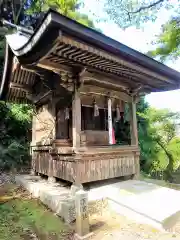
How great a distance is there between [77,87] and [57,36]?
201 cm

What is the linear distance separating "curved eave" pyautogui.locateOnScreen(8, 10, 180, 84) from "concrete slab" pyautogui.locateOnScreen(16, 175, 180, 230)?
128 inches

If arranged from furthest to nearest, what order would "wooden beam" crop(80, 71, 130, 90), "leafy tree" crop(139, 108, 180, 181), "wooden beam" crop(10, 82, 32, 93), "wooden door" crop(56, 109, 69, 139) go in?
"leafy tree" crop(139, 108, 180, 181)
"wooden beam" crop(10, 82, 32, 93)
"wooden door" crop(56, 109, 69, 139)
"wooden beam" crop(80, 71, 130, 90)

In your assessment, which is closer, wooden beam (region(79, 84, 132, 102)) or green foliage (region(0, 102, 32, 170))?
wooden beam (region(79, 84, 132, 102))

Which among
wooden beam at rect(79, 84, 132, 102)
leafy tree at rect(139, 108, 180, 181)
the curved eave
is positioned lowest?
leafy tree at rect(139, 108, 180, 181)

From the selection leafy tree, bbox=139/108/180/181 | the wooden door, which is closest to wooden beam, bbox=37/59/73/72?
the wooden door

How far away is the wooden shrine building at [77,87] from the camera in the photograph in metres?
4.23

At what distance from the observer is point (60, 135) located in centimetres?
739

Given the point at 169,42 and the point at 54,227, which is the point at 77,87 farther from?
the point at 169,42

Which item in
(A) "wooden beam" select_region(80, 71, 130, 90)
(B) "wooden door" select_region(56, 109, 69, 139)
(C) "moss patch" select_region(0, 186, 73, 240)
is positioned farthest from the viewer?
(B) "wooden door" select_region(56, 109, 69, 139)

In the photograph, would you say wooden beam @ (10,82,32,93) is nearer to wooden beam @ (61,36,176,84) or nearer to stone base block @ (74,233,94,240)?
wooden beam @ (61,36,176,84)

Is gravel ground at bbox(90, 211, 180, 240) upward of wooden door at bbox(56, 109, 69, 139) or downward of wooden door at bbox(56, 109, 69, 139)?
downward

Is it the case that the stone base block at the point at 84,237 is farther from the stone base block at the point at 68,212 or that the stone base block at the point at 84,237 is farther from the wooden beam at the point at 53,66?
the wooden beam at the point at 53,66

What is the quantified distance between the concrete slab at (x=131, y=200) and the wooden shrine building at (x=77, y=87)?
48cm

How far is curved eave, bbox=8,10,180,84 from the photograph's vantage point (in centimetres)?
359
